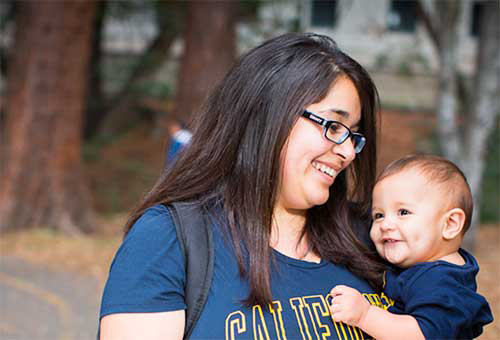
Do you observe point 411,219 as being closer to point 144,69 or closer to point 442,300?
point 442,300

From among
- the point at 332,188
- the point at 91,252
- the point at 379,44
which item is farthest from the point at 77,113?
the point at 379,44

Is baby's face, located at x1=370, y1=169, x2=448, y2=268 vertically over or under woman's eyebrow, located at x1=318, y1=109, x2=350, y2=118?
under

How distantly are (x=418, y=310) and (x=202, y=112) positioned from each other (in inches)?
36.4

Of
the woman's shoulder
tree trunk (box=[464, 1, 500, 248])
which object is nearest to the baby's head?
the woman's shoulder

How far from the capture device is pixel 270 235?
2.27 meters

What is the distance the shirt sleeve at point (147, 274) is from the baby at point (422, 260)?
1.64ft

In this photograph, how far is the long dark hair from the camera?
2.19 meters

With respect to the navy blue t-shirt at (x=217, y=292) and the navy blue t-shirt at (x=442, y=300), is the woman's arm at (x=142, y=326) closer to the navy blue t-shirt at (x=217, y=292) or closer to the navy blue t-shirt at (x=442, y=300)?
the navy blue t-shirt at (x=217, y=292)

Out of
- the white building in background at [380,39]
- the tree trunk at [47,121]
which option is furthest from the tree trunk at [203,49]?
the white building in background at [380,39]

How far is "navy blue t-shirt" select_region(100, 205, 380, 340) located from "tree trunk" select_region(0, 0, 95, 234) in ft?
23.7

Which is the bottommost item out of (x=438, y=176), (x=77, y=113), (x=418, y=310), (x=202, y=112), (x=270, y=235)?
(x=77, y=113)

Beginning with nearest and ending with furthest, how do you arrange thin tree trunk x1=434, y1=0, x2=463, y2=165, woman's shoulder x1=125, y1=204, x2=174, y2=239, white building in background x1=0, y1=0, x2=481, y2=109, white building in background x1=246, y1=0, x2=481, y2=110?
woman's shoulder x1=125, y1=204, x2=174, y2=239
thin tree trunk x1=434, y1=0, x2=463, y2=165
white building in background x1=0, y1=0, x2=481, y2=109
white building in background x1=246, y1=0, x2=481, y2=110

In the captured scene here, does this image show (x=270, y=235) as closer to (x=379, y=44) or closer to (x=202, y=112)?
(x=202, y=112)

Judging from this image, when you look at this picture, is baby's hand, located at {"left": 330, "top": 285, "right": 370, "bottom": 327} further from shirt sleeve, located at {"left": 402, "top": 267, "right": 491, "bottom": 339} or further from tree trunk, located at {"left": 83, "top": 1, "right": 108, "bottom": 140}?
tree trunk, located at {"left": 83, "top": 1, "right": 108, "bottom": 140}
